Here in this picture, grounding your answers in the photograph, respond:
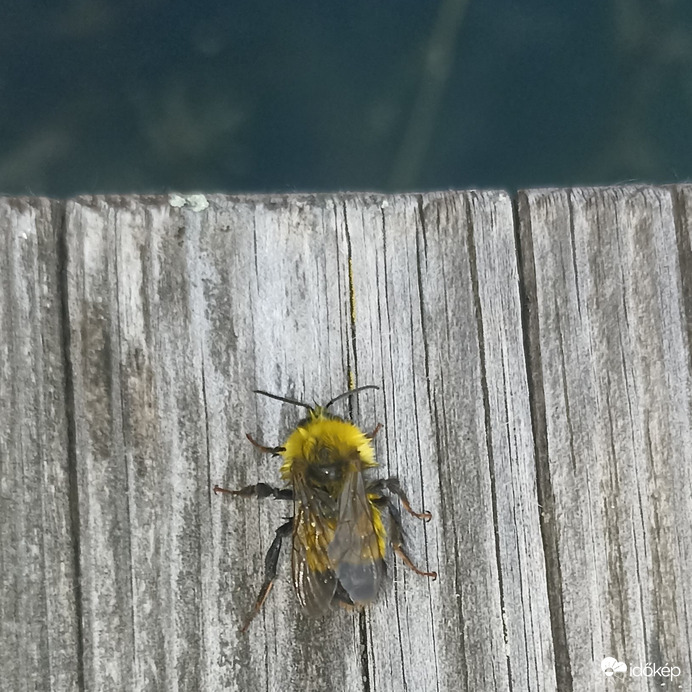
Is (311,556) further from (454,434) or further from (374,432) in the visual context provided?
(454,434)

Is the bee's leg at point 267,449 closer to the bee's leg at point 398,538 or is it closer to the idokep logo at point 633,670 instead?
the bee's leg at point 398,538

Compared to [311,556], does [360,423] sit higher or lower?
higher

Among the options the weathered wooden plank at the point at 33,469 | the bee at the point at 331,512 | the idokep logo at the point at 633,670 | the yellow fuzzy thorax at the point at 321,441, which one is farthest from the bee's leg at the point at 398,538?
the weathered wooden plank at the point at 33,469

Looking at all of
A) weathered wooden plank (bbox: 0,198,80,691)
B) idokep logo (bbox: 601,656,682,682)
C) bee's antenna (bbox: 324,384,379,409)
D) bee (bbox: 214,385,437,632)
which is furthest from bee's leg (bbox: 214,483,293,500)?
idokep logo (bbox: 601,656,682,682)

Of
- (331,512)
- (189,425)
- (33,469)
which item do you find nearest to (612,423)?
(331,512)

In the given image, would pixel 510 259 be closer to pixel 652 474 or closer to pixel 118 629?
pixel 652 474

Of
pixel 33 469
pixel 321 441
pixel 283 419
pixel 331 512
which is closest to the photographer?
pixel 33 469
